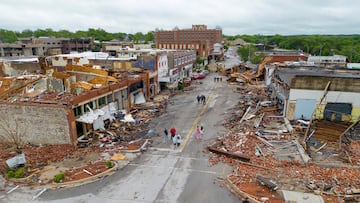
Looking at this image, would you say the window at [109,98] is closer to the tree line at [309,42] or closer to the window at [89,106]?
the window at [89,106]

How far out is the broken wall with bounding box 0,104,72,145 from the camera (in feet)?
67.3

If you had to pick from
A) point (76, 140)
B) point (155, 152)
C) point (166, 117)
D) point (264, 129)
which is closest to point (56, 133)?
point (76, 140)

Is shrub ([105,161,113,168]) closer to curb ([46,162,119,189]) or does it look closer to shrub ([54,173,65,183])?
curb ([46,162,119,189])

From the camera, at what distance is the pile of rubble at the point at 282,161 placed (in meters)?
14.5

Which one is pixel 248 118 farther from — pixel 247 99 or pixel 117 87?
pixel 117 87

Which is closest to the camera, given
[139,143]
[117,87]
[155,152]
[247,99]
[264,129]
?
[155,152]

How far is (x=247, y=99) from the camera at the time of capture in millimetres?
35188

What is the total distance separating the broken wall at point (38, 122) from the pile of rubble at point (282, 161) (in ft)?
38.2

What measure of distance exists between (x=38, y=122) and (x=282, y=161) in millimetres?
18660

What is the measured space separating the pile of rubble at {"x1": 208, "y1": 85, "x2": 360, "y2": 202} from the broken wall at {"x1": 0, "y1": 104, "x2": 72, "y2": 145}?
1165 cm

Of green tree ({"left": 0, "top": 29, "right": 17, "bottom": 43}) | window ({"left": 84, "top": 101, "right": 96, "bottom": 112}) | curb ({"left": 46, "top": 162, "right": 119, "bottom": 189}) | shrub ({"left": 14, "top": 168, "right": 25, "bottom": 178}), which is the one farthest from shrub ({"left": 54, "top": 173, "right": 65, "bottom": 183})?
green tree ({"left": 0, "top": 29, "right": 17, "bottom": 43})

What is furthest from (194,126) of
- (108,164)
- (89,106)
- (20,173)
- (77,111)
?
(20,173)

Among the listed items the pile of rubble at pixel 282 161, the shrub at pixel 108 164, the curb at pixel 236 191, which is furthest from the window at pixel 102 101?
the curb at pixel 236 191

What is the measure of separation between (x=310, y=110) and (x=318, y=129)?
3925 mm
